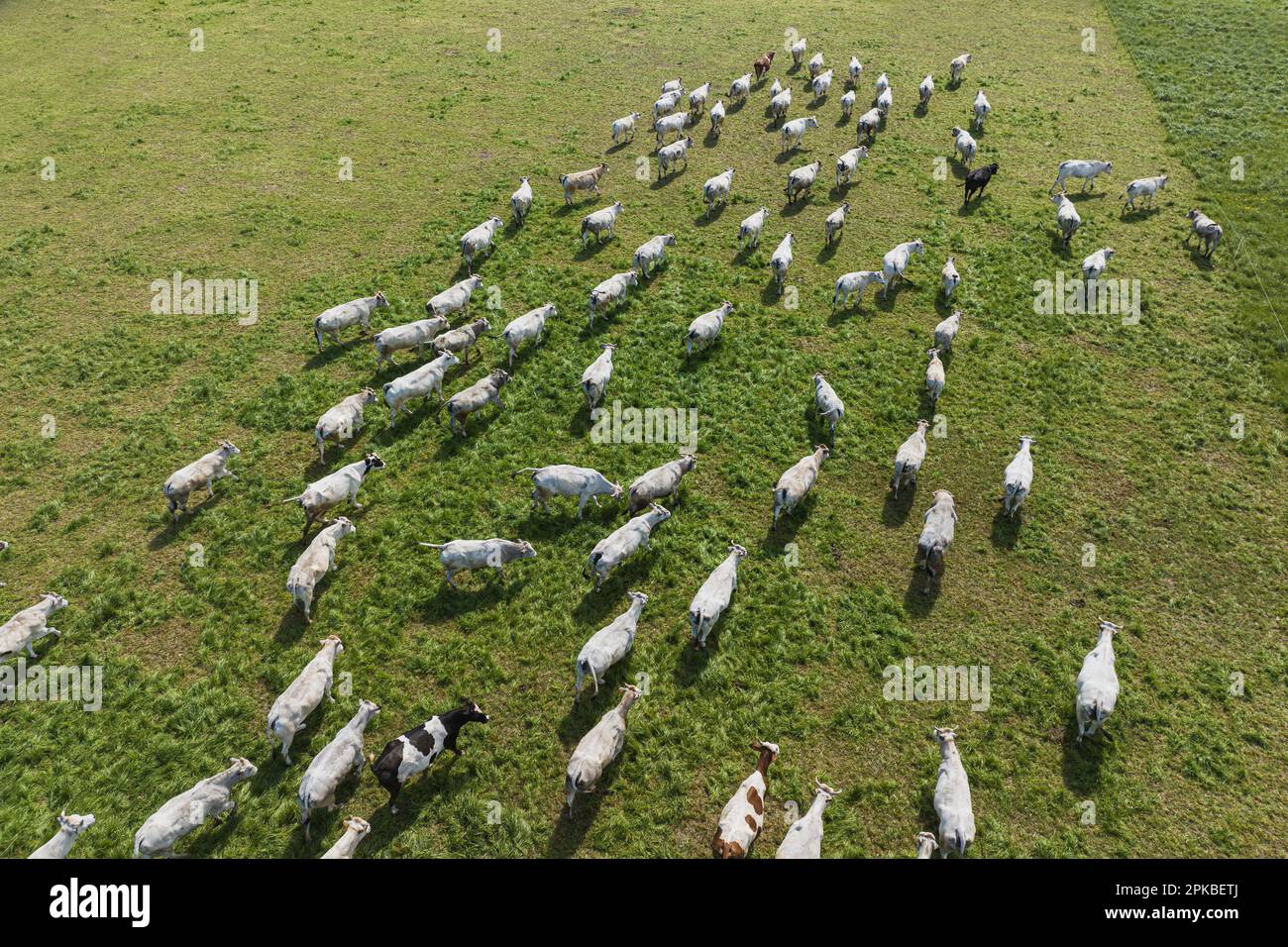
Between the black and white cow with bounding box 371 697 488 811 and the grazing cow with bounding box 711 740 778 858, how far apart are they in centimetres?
412

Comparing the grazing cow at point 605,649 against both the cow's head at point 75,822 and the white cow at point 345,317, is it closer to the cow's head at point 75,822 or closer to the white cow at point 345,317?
the cow's head at point 75,822

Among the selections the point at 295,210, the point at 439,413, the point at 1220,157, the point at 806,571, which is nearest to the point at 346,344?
the point at 439,413

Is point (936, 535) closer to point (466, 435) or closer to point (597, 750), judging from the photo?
point (597, 750)

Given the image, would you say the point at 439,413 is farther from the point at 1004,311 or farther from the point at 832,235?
the point at 1004,311

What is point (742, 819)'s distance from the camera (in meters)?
9.57

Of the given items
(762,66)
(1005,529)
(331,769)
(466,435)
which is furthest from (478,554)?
(762,66)

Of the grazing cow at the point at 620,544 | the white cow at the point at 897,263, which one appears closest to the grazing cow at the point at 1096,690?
the grazing cow at the point at 620,544

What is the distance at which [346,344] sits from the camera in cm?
1917

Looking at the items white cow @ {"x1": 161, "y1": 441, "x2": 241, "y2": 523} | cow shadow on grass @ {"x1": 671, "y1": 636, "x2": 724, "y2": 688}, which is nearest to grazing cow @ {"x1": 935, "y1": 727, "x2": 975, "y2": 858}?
cow shadow on grass @ {"x1": 671, "y1": 636, "x2": 724, "y2": 688}

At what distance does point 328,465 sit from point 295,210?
14.5 meters

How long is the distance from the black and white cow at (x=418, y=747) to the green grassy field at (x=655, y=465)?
0.52 metres

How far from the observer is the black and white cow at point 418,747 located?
32.4 ft

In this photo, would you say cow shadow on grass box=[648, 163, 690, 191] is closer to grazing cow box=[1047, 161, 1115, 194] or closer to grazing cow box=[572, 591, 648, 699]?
grazing cow box=[1047, 161, 1115, 194]

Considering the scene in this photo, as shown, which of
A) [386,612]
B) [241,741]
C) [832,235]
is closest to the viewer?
[241,741]
